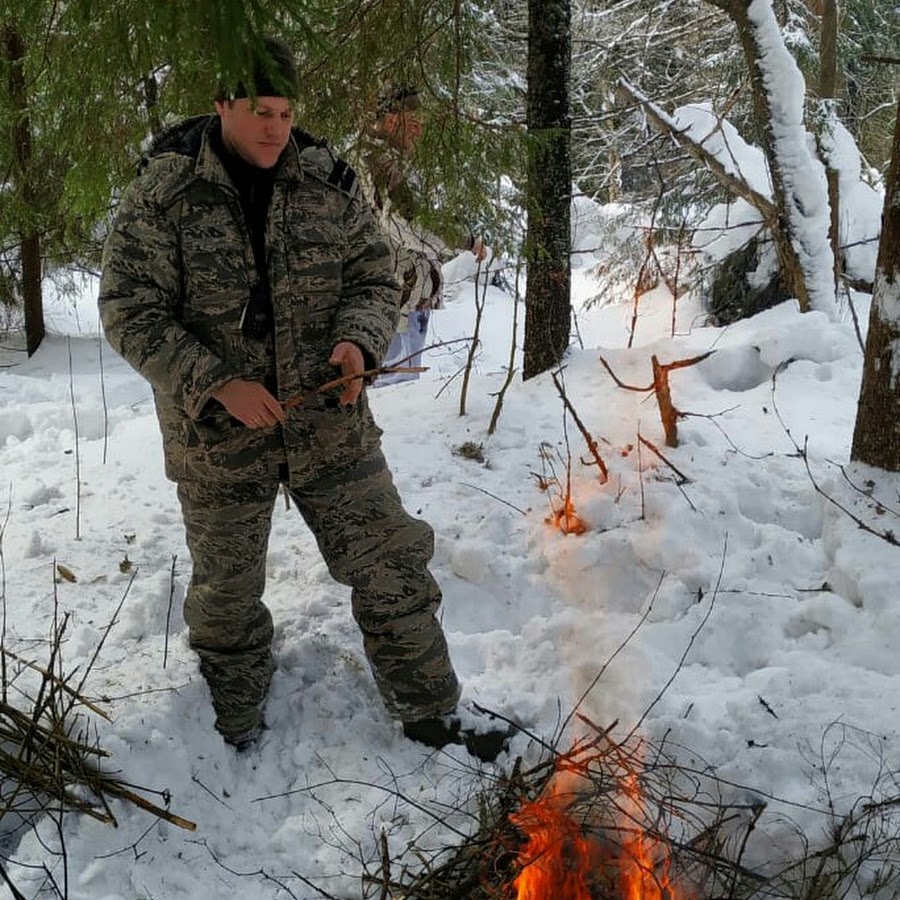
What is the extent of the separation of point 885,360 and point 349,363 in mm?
2258

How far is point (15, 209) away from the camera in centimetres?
797

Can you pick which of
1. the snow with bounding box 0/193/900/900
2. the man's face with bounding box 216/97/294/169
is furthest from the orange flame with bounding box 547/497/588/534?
the man's face with bounding box 216/97/294/169

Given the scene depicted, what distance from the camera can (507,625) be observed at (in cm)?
354

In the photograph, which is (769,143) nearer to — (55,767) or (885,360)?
(885,360)

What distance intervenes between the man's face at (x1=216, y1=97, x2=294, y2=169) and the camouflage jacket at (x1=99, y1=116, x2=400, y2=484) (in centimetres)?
7

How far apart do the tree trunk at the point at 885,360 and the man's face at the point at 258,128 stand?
2.31m

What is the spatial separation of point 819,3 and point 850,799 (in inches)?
435

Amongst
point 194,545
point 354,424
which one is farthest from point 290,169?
point 194,545

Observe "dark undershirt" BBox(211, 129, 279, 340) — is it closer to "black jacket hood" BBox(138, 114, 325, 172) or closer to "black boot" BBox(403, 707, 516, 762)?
"black jacket hood" BBox(138, 114, 325, 172)

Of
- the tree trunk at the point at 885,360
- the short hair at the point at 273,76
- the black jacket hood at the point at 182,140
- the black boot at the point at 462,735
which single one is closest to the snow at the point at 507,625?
the black boot at the point at 462,735

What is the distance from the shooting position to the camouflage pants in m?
2.63

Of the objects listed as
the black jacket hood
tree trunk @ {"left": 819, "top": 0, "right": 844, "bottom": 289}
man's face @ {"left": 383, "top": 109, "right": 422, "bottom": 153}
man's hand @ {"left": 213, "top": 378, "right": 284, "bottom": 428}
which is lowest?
man's hand @ {"left": 213, "top": 378, "right": 284, "bottom": 428}

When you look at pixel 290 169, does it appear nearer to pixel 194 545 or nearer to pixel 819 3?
pixel 194 545

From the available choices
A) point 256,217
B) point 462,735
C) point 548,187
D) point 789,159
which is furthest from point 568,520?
point 789,159
